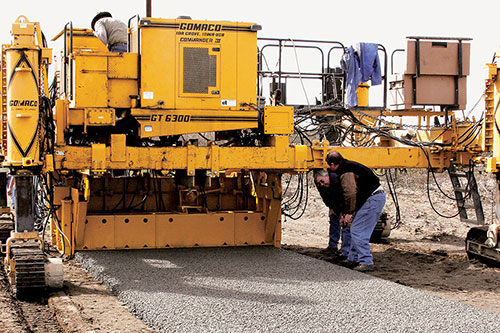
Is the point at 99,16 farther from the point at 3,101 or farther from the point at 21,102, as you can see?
the point at 21,102

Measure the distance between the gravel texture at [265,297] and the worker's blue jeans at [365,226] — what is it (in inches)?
29.5

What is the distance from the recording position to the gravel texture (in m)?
5.93

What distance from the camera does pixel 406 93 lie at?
1083 cm

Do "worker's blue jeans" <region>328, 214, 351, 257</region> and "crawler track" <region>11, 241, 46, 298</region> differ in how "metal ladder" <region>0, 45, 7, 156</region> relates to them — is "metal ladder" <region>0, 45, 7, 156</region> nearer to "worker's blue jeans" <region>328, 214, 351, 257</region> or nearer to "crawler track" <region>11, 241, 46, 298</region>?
"crawler track" <region>11, 241, 46, 298</region>

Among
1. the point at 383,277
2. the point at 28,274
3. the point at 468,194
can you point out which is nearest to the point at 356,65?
the point at 468,194

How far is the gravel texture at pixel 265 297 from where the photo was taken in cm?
593

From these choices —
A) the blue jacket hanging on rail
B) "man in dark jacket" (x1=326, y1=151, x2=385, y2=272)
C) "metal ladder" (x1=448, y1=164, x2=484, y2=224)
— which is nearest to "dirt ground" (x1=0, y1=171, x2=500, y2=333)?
"man in dark jacket" (x1=326, y1=151, x2=385, y2=272)

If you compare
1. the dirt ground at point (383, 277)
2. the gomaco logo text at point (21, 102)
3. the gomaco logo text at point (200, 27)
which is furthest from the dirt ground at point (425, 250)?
the gomaco logo text at point (21, 102)

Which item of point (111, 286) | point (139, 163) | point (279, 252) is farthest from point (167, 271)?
point (279, 252)

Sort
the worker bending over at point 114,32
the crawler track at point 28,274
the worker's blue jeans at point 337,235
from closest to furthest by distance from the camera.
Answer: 1. the crawler track at point 28,274
2. the worker bending over at point 114,32
3. the worker's blue jeans at point 337,235

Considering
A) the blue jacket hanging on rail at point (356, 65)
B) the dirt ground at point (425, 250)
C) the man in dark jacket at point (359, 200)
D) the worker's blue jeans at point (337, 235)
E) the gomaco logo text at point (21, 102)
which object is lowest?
the dirt ground at point (425, 250)

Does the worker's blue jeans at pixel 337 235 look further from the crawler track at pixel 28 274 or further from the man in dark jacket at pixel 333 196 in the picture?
the crawler track at pixel 28 274

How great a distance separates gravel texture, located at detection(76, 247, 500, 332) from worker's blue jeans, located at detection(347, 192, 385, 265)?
75 centimetres

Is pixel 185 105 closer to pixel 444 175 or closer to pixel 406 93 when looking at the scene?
pixel 406 93
